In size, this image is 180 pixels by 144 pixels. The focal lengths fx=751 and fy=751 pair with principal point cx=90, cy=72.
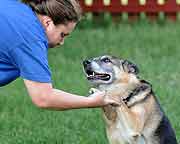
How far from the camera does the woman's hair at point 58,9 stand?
15.2 ft

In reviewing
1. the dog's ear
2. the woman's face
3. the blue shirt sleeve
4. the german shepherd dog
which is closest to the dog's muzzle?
the german shepherd dog

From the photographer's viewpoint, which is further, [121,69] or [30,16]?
[121,69]

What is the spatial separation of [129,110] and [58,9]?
1432mm

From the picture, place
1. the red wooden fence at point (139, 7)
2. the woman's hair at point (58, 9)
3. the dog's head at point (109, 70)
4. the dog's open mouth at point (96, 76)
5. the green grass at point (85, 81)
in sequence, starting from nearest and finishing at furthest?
the woman's hair at point (58, 9), the dog's open mouth at point (96, 76), the dog's head at point (109, 70), the green grass at point (85, 81), the red wooden fence at point (139, 7)

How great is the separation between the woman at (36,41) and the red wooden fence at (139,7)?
916cm

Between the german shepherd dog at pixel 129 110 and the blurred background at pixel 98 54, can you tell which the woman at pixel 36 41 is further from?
the blurred background at pixel 98 54

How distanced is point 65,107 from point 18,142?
2027 mm

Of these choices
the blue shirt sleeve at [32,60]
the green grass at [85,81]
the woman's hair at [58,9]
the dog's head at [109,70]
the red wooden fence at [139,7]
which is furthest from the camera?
the red wooden fence at [139,7]

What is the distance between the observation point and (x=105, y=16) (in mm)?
13914

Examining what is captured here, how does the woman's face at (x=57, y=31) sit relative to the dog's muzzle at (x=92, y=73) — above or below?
above

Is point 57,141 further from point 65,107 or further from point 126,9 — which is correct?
point 126,9

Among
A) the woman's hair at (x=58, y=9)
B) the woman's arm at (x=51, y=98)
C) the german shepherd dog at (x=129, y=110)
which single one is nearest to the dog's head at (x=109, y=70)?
the german shepherd dog at (x=129, y=110)

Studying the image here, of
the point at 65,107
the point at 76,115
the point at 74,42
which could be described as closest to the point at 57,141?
the point at 76,115

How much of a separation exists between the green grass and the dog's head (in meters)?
0.90
